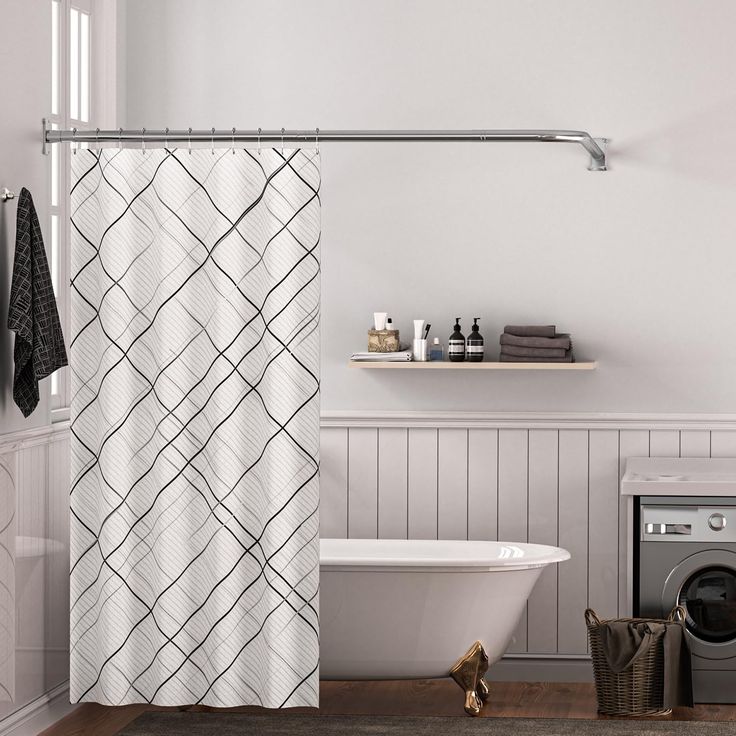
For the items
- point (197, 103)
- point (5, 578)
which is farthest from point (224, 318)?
point (197, 103)

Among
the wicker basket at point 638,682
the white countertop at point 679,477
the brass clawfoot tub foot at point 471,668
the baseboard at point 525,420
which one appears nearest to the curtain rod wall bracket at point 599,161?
the baseboard at point 525,420

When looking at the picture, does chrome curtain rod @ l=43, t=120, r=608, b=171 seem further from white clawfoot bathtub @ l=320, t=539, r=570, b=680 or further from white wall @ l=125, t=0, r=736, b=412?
white clawfoot bathtub @ l=320, t=539, r=570, b=680

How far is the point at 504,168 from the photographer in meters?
4.41

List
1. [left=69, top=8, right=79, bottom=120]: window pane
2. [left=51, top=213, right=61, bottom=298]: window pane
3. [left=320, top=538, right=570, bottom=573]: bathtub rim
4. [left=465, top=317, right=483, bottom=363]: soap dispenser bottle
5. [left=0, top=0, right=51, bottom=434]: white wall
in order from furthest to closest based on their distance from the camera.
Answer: [left=465, top=317, right=483, bottom=363]: soap dispenser bottle
[left=69, top=8, right=79, bottom=120]: window pane
[left=51, top=213, right=61, bottom=298]: window pane
[left=320, top=538, right=570, bottom=573]: bathtub rim
[left=0, top=0, right=51, bottom=434]: white wall

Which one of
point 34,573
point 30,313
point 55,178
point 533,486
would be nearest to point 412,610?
point 533,486

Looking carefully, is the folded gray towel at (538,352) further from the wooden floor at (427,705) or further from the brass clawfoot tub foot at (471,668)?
the wooden floor at (427,705)

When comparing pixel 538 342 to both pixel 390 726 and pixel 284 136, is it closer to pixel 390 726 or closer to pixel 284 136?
pixel 284 136

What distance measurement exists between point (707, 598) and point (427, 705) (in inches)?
45.9

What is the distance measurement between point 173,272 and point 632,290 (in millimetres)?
2100

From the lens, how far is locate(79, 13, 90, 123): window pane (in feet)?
13.8

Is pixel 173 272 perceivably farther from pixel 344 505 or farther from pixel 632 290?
pixel 632 290

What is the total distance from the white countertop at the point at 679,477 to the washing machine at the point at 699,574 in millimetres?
40

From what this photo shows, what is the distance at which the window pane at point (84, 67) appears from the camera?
13.8 ft

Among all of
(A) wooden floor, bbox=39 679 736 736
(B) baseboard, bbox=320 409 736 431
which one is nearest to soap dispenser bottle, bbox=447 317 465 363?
(B) baseboard, bbox=320 409 736 431
